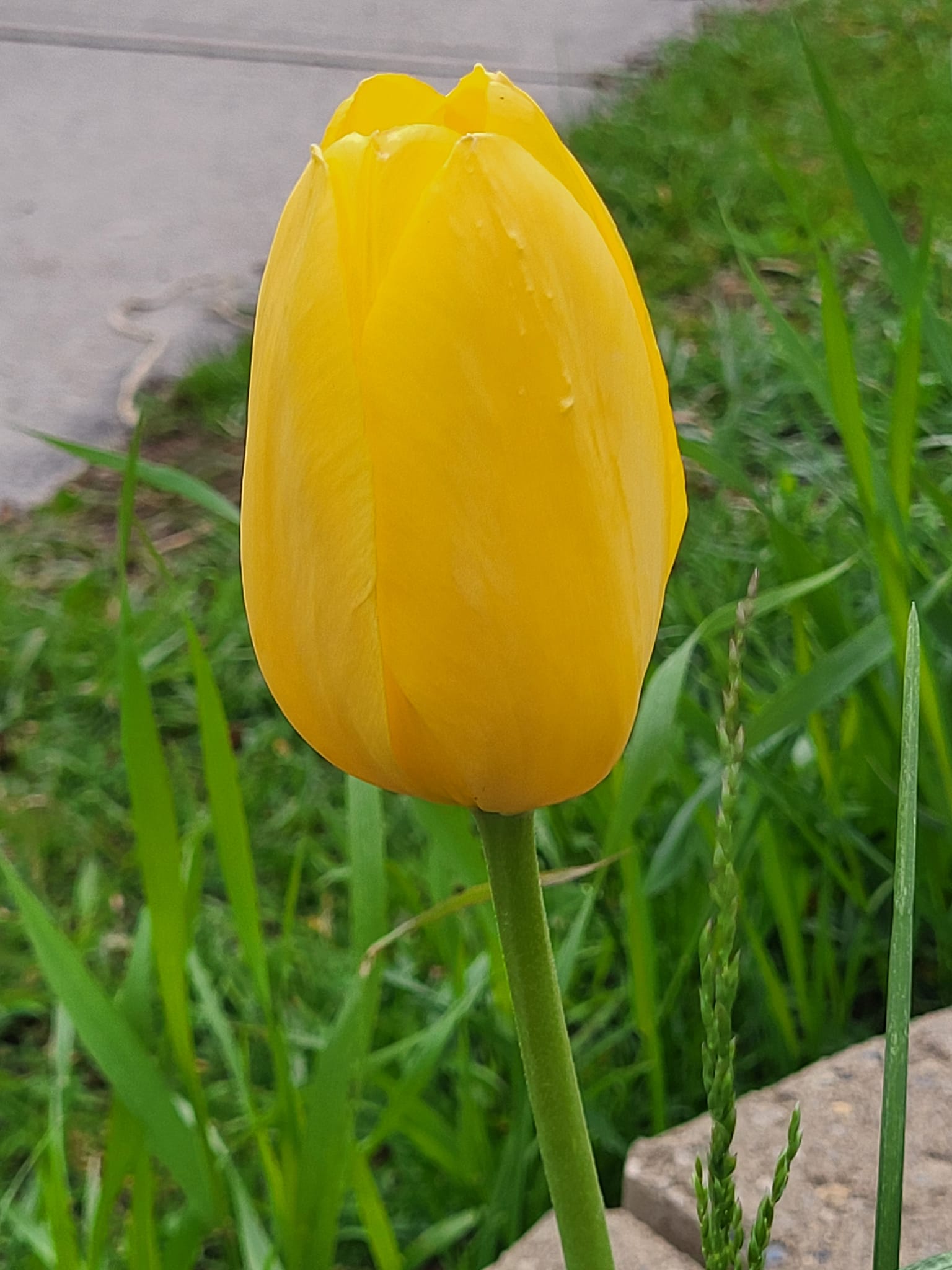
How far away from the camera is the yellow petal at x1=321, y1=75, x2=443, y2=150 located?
1.51 ft

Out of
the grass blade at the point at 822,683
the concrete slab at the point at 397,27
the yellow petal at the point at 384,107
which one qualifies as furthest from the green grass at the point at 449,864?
the concrete slab at the point at 397,27

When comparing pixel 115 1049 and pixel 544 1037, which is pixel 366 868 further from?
pixel 544 1037

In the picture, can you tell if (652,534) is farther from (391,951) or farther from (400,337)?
(391,951)

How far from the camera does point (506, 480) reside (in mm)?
410

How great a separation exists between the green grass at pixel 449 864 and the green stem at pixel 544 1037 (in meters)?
0.23

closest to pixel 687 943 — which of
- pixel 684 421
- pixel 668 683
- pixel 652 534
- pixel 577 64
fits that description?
pixel 668 683

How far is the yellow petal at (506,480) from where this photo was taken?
1.31 ft

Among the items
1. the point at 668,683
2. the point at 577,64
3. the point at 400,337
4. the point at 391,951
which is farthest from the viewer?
the point at 577,64

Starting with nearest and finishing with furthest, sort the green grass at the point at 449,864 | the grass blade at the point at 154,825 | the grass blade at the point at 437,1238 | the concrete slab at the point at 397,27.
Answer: the grass blade at the point at 154,825, the green grass at the point at 449,864, the grass blade at the point at 437,1238, the concrete slab at the point at 397,27

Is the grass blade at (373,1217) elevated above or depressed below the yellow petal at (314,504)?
below

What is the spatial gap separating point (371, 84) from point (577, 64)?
10.4ft

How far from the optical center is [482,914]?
3.13 ft

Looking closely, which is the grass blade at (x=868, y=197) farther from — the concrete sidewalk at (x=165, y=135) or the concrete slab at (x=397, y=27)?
the concrete slab at (x=397, y=27)

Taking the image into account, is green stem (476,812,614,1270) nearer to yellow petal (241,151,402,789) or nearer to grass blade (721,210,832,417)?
yellow petal (241,151,402,789)
